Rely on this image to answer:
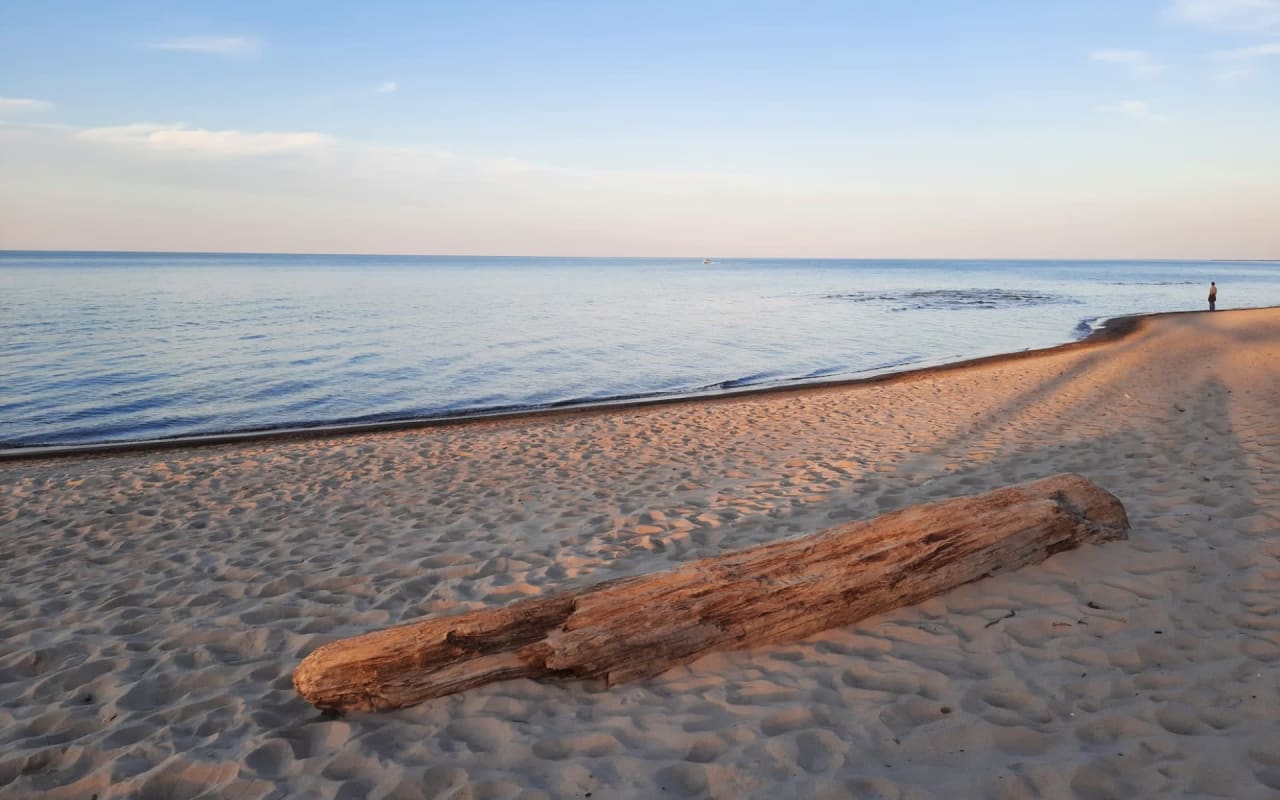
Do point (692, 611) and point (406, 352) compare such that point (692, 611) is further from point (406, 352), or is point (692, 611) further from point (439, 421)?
point (406, 352)

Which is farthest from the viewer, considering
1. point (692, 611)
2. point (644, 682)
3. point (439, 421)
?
point (439, 421)

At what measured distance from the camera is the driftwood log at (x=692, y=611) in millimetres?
3725

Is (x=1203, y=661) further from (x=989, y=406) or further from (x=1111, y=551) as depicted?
(x=989, y=406)

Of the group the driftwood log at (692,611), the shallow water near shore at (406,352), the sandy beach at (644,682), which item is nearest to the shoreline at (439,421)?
the shallow water near shore at (406,352)

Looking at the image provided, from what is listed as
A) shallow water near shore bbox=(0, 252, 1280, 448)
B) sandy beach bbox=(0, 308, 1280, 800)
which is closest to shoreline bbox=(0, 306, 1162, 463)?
shallow water near shore bbox=(0, 252, 1280, 448)

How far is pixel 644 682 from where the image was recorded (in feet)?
12.6

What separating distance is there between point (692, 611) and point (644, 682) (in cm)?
44

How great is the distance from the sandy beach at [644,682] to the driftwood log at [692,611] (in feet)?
0.37

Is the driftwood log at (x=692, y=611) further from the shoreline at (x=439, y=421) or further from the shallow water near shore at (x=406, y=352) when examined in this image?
the shallow water near shore at (x=406, y=352)

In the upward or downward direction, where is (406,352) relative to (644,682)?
upward

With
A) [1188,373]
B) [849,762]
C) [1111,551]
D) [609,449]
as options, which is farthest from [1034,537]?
[1188,373]

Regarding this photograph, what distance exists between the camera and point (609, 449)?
10047 millimetres

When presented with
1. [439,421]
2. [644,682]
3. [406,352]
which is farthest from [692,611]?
[406,352]

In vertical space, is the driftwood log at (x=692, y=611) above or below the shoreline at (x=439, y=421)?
above
